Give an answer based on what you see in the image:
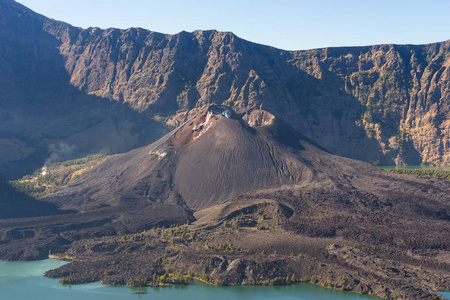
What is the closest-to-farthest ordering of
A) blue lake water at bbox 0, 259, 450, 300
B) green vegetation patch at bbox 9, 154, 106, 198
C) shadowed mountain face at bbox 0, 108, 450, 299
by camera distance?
1. blue lake water at bbox 0, 259, 450, 300
2. shadowed mountain face at bbox 0, 108, 450, 299
3. green vegetation patch at bbox 9, 154, 106, 198

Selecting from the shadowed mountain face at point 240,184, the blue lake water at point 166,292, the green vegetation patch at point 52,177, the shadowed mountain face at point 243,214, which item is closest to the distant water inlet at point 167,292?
the blue lake water at point 166,292

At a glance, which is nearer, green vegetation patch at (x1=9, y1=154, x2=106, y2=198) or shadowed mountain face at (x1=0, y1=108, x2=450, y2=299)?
shadowed mountain face at (x1=0, y1=108, x2=450, y2=299)

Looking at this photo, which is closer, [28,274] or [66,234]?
[28,274]

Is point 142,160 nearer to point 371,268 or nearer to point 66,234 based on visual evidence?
point 66,234

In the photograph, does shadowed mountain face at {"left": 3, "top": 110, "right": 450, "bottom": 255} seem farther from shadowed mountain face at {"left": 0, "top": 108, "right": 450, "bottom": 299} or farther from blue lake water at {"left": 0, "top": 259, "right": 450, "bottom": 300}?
blue lake water at {"left": 0, "top": 259, "right": 450, "bottom": 300}

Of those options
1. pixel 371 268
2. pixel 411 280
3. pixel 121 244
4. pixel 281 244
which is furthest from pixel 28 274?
pixel 411 280

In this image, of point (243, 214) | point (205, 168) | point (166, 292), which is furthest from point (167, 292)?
point (205, 168)

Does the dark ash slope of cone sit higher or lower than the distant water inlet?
higher

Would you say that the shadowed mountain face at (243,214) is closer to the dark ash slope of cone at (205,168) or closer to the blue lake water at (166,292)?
the dark ash slope of cone at (205,168)

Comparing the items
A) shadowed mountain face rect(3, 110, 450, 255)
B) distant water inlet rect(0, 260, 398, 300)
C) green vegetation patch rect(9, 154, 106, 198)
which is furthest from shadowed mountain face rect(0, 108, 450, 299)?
green vegetation patch rect(9, 154, 106, 198)

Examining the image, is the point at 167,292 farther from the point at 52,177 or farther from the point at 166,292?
the point at 52,177

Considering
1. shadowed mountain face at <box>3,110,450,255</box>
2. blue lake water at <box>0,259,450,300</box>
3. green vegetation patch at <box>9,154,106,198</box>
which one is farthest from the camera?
green vegetation patch at <box>9,154,106,198</box>
